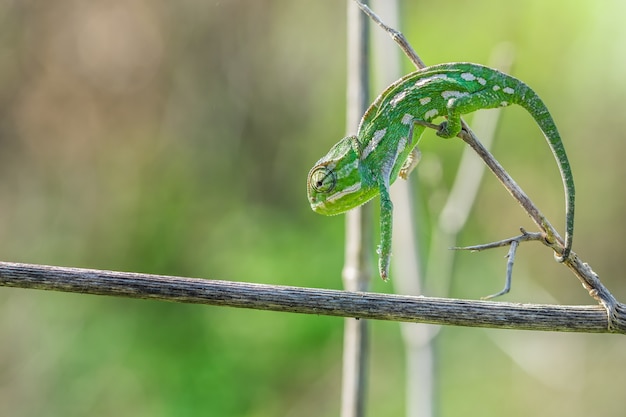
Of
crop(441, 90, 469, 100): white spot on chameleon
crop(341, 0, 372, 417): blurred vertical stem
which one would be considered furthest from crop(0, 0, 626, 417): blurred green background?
crop(441, 90, 469, 100): white spot on chameleon

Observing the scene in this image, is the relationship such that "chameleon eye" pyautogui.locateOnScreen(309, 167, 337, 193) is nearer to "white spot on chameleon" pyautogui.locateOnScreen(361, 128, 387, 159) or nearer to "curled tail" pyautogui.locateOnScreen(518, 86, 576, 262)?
"white spot on chameleon" pyautogui.locateOnScreen(361, 128, 387, 159)

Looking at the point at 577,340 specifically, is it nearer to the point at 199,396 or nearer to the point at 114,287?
the point at 199,396

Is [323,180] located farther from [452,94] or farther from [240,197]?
[240,197]

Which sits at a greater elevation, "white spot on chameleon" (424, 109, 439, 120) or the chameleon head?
"white spot on chameleon" (424, 109, 439, 120)

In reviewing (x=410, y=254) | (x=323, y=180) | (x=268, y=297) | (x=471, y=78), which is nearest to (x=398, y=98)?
(x=471, y=78)

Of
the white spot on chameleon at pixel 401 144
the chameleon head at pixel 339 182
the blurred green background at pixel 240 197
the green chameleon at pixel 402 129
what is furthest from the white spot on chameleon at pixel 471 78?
the blurred green background at pixel 240 197

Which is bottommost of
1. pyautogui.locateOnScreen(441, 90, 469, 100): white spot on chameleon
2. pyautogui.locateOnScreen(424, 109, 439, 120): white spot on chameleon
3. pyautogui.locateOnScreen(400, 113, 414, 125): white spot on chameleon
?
pyautogui.locateOnScreen(400, 113, 414, 125): white spot on chameleon

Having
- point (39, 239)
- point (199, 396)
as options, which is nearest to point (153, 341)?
point (199, 396)
